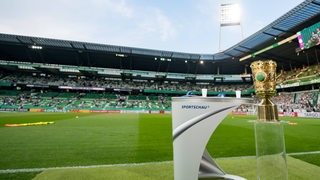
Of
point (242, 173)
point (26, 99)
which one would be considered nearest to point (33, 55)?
point (26, 99)

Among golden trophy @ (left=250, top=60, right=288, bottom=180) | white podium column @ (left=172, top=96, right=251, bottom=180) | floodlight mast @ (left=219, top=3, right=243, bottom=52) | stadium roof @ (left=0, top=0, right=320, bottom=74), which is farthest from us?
floodlight mast @ (left=219, top=3, right=243, bottom=52)

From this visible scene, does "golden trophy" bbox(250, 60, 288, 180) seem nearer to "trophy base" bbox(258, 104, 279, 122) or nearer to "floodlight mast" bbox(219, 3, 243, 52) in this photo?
"trophy base" bbox(258, 104, 279, 122)

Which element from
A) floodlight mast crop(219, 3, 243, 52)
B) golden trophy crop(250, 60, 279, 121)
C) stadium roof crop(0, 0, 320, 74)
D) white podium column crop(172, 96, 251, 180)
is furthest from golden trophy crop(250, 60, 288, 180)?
floodlight mast crop(219, 3, 243, 52)

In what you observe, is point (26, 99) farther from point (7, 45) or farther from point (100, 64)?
point (100, 64)

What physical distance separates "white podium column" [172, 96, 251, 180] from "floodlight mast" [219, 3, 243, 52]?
1636 inches

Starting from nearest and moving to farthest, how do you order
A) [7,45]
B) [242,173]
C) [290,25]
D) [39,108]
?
1. [242,173]
2. [290,25]
3. [39,108]
4. [7,45]

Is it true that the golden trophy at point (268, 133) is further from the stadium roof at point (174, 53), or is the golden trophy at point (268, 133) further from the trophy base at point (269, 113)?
the stadium roof at point (174, 53)

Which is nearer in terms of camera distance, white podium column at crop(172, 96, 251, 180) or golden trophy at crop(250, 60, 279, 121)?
golden trophy at crop(250, 60, 279, 121)

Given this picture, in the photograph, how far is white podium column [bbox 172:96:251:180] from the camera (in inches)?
73.0

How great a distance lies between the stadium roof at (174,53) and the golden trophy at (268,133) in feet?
90.7

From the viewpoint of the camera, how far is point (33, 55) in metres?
41.7

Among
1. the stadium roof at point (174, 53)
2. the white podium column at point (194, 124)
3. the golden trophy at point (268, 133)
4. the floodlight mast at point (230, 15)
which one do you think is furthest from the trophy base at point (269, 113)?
the floodlight mast at point (230, 15)

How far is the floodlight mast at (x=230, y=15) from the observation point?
37.5 meters

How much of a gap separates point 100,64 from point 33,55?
48.1 feet
